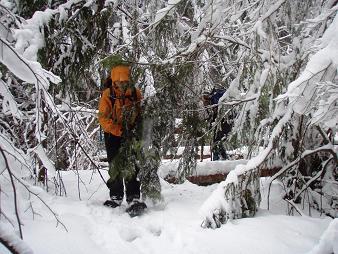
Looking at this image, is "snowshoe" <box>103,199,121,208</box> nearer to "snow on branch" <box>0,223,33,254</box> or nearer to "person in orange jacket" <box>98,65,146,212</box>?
"person in orange jacket" <box>98,65,146,212</box>

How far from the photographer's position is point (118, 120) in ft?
15.9

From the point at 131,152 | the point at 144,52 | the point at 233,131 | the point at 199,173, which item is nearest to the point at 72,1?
the point at 144,52

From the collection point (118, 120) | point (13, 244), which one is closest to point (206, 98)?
point (118, 120)

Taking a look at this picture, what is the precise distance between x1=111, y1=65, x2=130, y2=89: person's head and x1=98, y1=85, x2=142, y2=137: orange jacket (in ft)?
0.41

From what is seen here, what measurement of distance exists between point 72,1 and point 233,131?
2720mm

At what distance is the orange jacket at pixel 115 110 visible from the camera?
15.8 feet

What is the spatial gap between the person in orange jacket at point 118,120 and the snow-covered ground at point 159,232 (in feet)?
0.81

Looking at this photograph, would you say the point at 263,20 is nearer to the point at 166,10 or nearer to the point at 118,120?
the point at 166,10

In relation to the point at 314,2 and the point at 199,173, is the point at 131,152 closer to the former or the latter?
the point at 199,173

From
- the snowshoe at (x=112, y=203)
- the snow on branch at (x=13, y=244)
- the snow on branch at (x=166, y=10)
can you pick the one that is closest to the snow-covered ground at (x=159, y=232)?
the snowshoe at (x=112, y=203)

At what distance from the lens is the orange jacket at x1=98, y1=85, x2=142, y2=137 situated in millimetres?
4808

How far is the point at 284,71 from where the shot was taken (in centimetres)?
441

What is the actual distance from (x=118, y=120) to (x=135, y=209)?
1.15 meters

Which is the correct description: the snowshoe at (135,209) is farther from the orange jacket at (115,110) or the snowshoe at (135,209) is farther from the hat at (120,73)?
the hat at (120,73)
